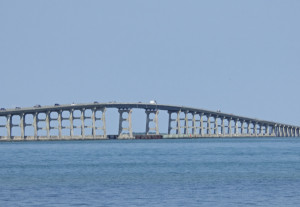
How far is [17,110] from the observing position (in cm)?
14475

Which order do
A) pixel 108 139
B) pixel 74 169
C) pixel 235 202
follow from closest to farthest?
1. pixel 235 202
2. pixel 74 169
3. pixel 108 139

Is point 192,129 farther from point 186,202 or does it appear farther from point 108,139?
point 186,202

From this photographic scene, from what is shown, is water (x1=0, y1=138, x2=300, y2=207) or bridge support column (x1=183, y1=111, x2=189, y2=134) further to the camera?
bridge support column (x1=183, y1=111, x2=189, y2=134)

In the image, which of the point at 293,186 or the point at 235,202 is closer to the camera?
the point at 235,202

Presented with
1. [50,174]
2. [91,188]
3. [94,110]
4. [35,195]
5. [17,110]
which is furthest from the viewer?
[94,110]

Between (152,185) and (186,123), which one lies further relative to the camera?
(186,123)

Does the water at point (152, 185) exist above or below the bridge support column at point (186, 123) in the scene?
below

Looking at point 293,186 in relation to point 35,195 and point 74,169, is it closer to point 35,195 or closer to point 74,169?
point 35,195

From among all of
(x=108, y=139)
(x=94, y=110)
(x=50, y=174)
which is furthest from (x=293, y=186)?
(x=108, y=139)

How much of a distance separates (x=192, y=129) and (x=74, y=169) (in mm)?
118600

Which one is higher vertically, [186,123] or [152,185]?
[186,123]

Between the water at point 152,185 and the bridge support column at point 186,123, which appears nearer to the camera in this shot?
the water at point 152,185

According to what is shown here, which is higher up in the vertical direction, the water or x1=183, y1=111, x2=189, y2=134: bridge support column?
x1=183, y1=111, x2=189, y2=134: bridge support column

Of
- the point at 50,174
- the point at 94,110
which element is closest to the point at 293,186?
the point at 50,174
